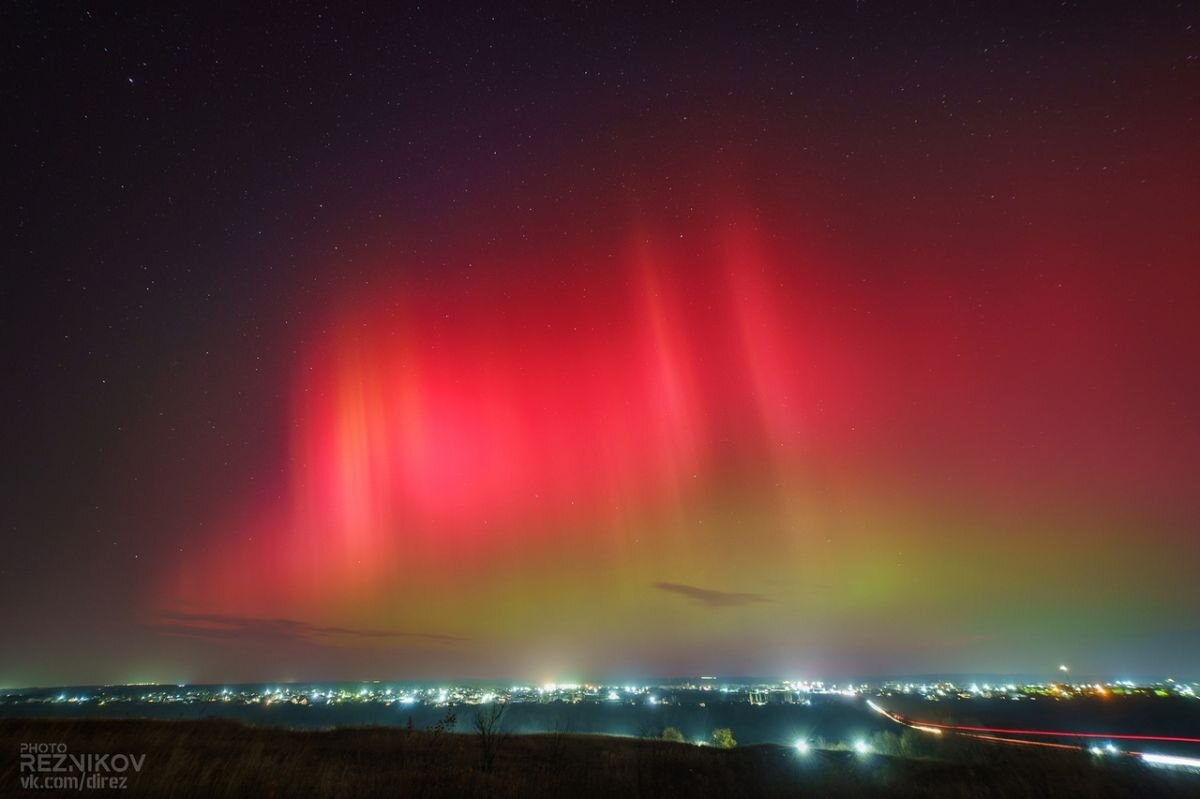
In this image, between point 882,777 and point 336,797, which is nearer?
point 336,797

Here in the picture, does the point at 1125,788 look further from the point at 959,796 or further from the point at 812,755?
the point at 812,755

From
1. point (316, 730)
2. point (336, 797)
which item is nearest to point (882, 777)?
point (336, 797)

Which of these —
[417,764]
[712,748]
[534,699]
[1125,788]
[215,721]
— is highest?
[215,721]

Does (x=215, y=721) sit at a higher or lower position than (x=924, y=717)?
higher

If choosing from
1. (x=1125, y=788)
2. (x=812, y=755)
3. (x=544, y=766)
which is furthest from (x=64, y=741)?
(x=1125, y=788)

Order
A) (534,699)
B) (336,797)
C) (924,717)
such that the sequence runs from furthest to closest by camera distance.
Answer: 1. (534,699)
2. (924,717)
3. (336,797)

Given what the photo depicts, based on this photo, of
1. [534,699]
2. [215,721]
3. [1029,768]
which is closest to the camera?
[215,721]

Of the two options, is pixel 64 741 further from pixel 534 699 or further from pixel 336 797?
pixel 534 699
